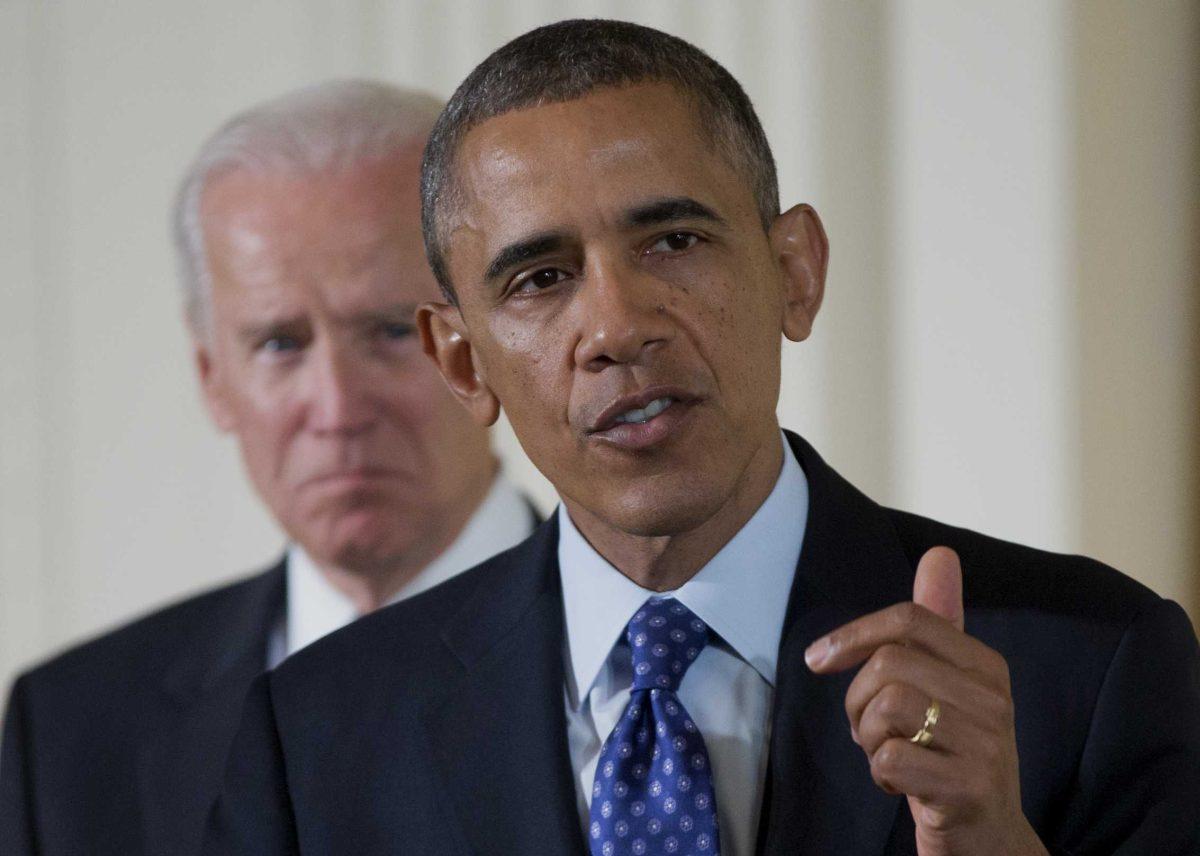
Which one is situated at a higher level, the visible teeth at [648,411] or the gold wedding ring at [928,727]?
the visible teeth at [648,411]

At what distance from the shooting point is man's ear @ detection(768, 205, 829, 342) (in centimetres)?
149

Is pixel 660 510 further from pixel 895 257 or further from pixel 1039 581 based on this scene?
pixel 895 257

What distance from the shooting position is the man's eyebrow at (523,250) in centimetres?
138

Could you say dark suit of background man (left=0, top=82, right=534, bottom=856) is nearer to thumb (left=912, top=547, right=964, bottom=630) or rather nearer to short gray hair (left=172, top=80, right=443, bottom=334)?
short gray hair (left=172, top=80, right=443, bottom=334)

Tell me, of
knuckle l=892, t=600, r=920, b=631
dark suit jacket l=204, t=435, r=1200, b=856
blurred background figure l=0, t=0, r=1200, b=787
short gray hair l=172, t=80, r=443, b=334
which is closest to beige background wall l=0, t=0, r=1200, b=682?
blurred background figure l=0, t=0, r=1200, b=787

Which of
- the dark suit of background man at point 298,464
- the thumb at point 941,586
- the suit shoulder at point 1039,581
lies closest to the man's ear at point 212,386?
the dark suit of background man at point 298,464

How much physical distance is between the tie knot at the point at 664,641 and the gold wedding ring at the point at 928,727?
30 centimetres

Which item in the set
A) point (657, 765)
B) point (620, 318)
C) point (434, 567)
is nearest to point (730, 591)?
point (657, 765)

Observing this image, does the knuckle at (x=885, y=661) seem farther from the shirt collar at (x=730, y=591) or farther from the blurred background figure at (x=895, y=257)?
the blurred background figure at (x=895, y=257)

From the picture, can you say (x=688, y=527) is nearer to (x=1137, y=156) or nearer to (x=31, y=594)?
(x=1137, y=156)

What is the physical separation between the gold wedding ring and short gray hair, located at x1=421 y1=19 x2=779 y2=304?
47 centimetres

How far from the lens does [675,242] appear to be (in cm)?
139

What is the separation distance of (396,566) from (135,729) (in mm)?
364

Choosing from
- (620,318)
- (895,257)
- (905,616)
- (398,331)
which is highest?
(895,257)
